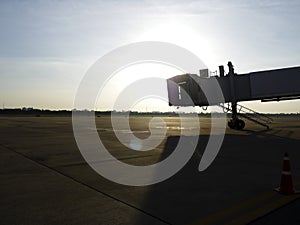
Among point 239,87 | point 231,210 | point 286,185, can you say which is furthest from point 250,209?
point 239,87

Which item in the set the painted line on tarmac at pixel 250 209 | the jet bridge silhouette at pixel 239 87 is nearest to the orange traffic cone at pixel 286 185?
the painted line on tarmac at pixel 250 209

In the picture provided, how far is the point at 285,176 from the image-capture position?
5.65m

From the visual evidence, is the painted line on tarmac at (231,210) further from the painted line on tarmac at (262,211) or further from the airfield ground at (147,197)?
the painted line on tarmac at (262,211)

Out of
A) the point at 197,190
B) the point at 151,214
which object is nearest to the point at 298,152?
the point at 197,190

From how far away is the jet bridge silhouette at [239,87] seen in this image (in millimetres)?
20734

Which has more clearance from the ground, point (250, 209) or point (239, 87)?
point (239, 87)

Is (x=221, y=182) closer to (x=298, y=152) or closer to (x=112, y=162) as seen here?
(x=112, y=162)

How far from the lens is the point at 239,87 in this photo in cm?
2292

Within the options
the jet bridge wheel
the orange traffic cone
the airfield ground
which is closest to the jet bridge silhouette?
the jet bridge wheel

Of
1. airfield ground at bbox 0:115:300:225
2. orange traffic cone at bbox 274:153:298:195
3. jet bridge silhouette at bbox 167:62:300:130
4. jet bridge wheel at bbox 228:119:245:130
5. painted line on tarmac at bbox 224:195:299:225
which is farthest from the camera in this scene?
jet bridge wheel at bbox 228:119:245:130

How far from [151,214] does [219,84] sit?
20230 mm

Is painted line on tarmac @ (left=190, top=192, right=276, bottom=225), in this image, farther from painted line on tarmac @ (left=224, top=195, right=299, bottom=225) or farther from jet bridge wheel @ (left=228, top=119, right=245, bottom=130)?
jet bridge wheel @ (left=228, top=119, right=245, bottom=130)

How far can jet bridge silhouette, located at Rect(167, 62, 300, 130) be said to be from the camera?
68.0ft

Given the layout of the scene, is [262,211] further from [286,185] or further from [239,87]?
[239,87]
